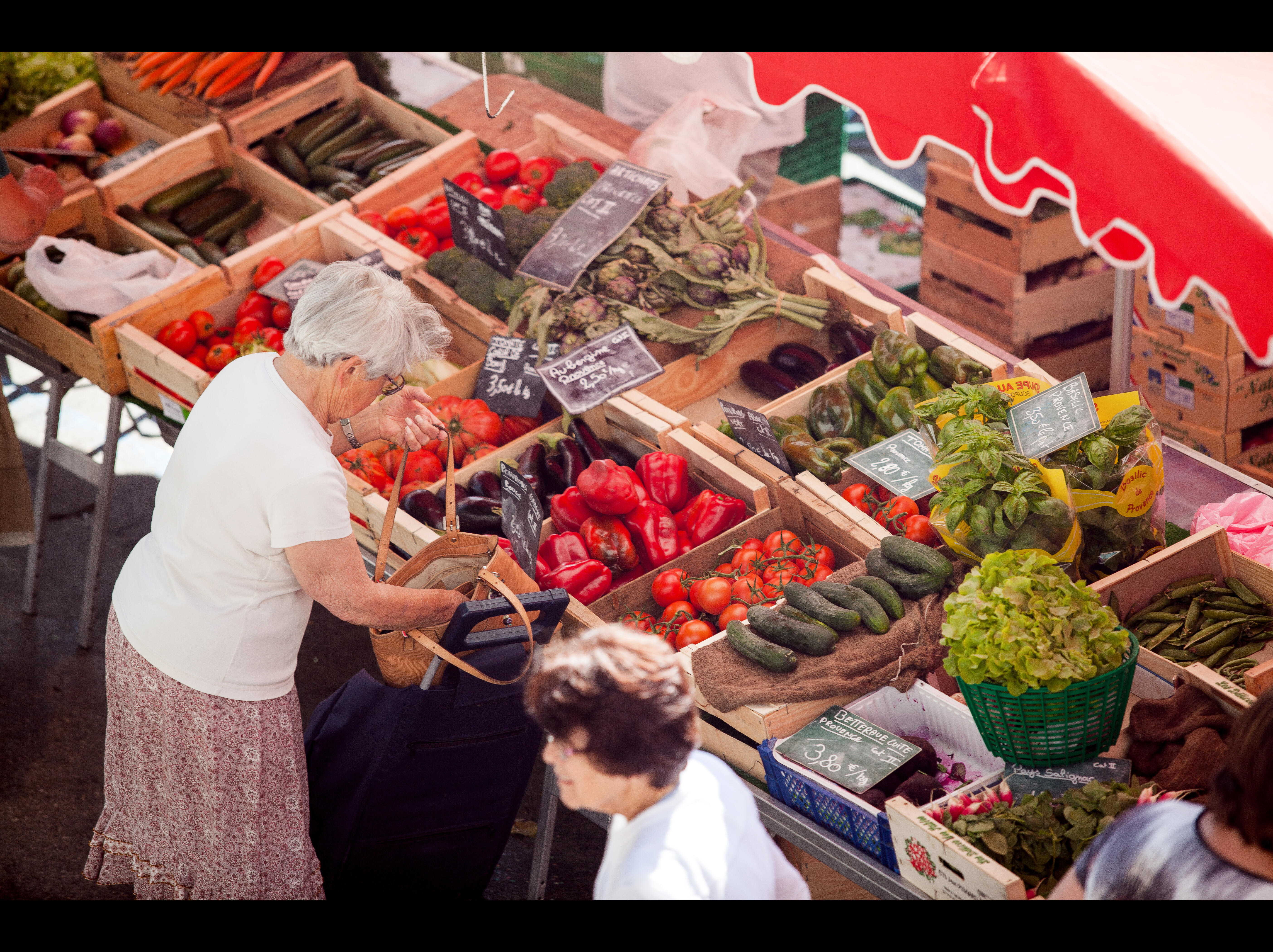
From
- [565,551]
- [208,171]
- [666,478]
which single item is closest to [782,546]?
[666,478]

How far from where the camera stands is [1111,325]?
5.95 m

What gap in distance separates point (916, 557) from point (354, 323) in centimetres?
162

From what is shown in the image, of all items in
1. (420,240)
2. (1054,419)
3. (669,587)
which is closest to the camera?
(1054,419)

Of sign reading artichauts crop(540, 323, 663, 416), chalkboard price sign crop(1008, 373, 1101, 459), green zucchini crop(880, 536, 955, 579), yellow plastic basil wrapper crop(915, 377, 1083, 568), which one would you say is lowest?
sign reading artichauts crop(540, 323, 663, 416)

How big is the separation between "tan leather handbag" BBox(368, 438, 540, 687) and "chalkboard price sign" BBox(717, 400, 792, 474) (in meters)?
0.95

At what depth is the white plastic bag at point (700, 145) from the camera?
5.30 metres

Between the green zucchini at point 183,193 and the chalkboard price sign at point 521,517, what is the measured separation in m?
2.91

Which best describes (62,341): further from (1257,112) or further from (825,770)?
(1257,112)

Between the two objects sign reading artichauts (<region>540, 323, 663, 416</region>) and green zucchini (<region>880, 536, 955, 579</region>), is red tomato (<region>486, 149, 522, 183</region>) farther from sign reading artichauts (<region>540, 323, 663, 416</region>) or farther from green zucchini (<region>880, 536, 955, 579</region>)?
green zucchini (<region>880, 536, 955, 579</region>)

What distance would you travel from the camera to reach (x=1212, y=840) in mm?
1813

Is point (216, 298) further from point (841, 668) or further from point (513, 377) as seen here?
point (841, 668)

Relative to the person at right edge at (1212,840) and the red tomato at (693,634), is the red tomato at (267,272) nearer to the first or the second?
the red tomato at (693,634)

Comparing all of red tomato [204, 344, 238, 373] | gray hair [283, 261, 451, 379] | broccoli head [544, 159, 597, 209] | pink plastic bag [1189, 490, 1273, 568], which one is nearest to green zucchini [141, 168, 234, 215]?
red tomato [204, 344, 238, 373]

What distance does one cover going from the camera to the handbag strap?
2.94m
